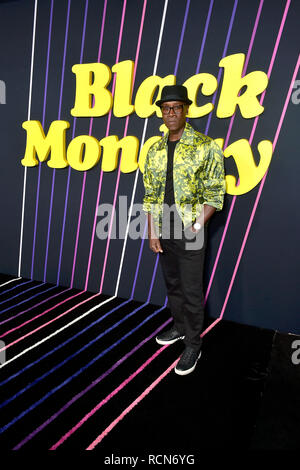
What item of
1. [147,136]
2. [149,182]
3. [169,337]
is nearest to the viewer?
[149,182]

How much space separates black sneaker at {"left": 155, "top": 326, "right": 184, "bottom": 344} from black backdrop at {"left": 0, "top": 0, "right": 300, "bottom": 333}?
0.49 m

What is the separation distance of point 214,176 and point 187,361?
1188mm

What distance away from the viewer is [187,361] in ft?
6.67

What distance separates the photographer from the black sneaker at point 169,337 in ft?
7.59

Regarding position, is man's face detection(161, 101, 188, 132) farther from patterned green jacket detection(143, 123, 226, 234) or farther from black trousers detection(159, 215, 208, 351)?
black trousers detection(159, 215, 208, 351)

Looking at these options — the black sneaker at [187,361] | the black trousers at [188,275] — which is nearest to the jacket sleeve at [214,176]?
the black trousers at [188,275]

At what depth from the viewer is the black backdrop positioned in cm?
231

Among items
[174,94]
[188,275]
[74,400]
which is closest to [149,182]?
[174,94]

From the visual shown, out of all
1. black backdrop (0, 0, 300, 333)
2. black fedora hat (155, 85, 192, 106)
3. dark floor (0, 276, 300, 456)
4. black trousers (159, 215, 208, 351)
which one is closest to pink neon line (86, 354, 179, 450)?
dark floor (0, 276, 300, 456)

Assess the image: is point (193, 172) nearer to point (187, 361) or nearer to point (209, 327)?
point (187, 361)

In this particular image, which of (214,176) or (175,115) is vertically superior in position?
(175,115)

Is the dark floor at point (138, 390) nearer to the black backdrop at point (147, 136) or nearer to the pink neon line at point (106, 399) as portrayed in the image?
the pink neon line at point (106, 399)

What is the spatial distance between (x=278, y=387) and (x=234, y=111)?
1914 mm
